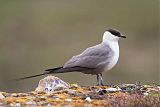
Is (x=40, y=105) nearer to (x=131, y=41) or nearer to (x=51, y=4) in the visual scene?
(x=131, y=41)

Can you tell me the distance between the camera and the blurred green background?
26.2 m

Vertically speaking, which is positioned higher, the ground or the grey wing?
the grey wing

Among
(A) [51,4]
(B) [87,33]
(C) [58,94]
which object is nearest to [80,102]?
(C) [58,94]

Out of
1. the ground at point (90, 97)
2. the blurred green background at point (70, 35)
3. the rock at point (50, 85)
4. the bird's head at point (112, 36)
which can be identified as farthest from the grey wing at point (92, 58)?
the blurred green background at point (70, 35)

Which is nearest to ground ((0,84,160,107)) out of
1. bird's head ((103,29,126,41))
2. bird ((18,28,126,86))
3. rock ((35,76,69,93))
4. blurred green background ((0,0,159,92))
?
rock ((35,76,69,93))

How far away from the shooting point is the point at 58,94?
11.3 meters

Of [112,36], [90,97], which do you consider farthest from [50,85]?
[112,36]

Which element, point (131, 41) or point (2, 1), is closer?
point (131, 41)

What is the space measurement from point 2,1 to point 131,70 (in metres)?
12.7

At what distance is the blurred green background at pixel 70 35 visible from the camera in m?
26.2

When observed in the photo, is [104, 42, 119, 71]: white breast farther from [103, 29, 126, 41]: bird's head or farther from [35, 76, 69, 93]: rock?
[35, 76, 69, 93]: rock

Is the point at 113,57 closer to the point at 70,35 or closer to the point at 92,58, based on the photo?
→ the point at 92,58

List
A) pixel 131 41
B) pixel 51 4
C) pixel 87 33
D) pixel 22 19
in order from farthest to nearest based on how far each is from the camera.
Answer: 1. pixel 51 4
2. pixel 22 19
3. pixel 87 33
4. pixel 131 41

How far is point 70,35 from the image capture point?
31.2 m
